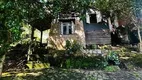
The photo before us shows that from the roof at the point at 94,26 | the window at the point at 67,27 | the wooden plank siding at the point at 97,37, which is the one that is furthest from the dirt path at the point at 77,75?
the roof at the point at 94,26

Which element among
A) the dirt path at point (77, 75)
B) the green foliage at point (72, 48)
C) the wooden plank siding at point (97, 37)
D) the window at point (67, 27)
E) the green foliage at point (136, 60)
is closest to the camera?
the dirt path at point (77, 75)

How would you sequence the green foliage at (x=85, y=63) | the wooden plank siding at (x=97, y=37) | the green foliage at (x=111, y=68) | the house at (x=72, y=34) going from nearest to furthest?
the green foliage at (x=111, y=68), the green foliage at (x=85, y=63), the house at (x=72, y=34), the wooden plank siding at (x=97, y=37)

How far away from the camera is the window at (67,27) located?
80.0 feet

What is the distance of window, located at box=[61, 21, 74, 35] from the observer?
80.0 feet

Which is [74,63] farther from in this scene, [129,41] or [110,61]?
[129,41]

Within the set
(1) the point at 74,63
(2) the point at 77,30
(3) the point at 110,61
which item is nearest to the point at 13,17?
(1) the point at 74,63

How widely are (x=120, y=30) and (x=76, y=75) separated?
14.5 meters

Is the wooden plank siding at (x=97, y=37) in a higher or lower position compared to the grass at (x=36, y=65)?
higher

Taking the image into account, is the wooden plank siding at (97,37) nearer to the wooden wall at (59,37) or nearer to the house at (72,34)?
the house at (72,34)

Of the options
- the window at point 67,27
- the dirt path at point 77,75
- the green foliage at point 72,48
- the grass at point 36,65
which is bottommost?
the dirt path at point 77,75

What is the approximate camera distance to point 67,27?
2442 cm

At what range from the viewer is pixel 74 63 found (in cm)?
1741

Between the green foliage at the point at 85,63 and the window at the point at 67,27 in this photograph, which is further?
the window at the point at 67,27

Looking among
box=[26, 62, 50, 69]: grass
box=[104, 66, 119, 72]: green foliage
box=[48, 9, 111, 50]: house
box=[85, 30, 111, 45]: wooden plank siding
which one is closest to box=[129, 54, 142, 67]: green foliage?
box=[104, 66, 119, 72]: green foliage
